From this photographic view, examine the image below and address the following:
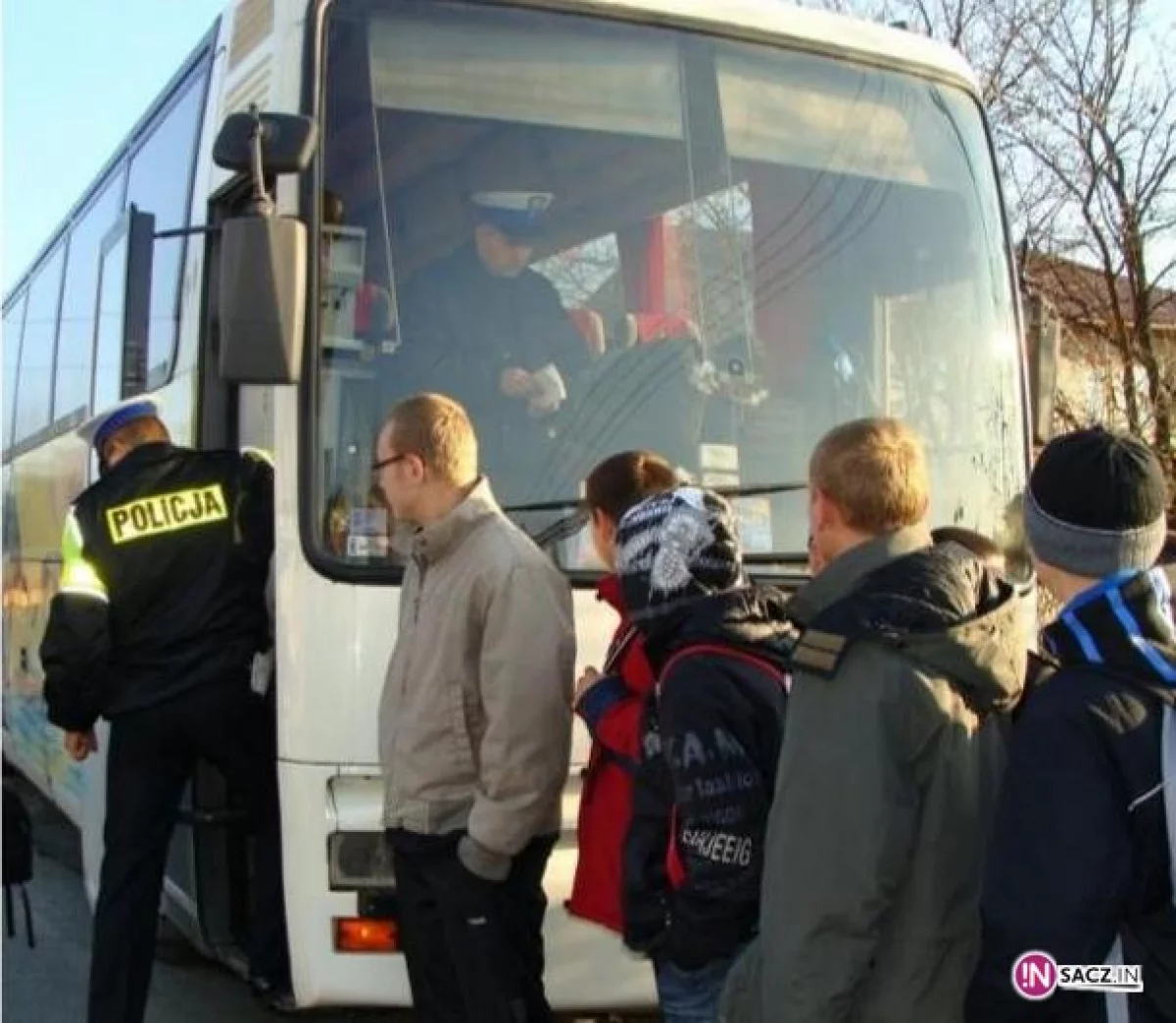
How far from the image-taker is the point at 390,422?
3.72 meters

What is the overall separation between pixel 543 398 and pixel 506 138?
2.58ft

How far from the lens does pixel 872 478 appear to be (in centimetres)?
268

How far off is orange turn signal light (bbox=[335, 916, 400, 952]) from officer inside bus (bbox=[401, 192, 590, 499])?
3.94 ft

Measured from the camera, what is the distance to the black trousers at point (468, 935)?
3.57 metres

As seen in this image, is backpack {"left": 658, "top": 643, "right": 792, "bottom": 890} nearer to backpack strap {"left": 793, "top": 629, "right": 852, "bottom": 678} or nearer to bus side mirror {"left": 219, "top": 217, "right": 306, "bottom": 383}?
backpack strap {"left": 793, "top": 629, "right": 852, "bottom": 678}

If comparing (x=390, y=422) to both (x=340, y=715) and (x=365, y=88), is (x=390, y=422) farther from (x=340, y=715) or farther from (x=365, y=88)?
(x=365, y=88)

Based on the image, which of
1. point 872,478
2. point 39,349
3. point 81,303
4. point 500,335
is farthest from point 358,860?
point 39,349

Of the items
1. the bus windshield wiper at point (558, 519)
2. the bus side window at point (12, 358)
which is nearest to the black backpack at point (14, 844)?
the bus windshield wiper at point (558, 519)

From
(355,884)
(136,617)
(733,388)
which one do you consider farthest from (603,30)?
(355,884)

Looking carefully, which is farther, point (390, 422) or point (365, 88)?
point (365, 88)

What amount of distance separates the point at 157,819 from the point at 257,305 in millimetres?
1608

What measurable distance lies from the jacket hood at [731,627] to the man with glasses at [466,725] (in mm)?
615

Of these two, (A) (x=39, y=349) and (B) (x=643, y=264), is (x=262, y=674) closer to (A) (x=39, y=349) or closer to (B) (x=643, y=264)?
(B) (x=643, y=264)

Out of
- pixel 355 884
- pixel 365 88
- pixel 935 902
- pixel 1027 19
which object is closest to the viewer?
pixel 935 902
